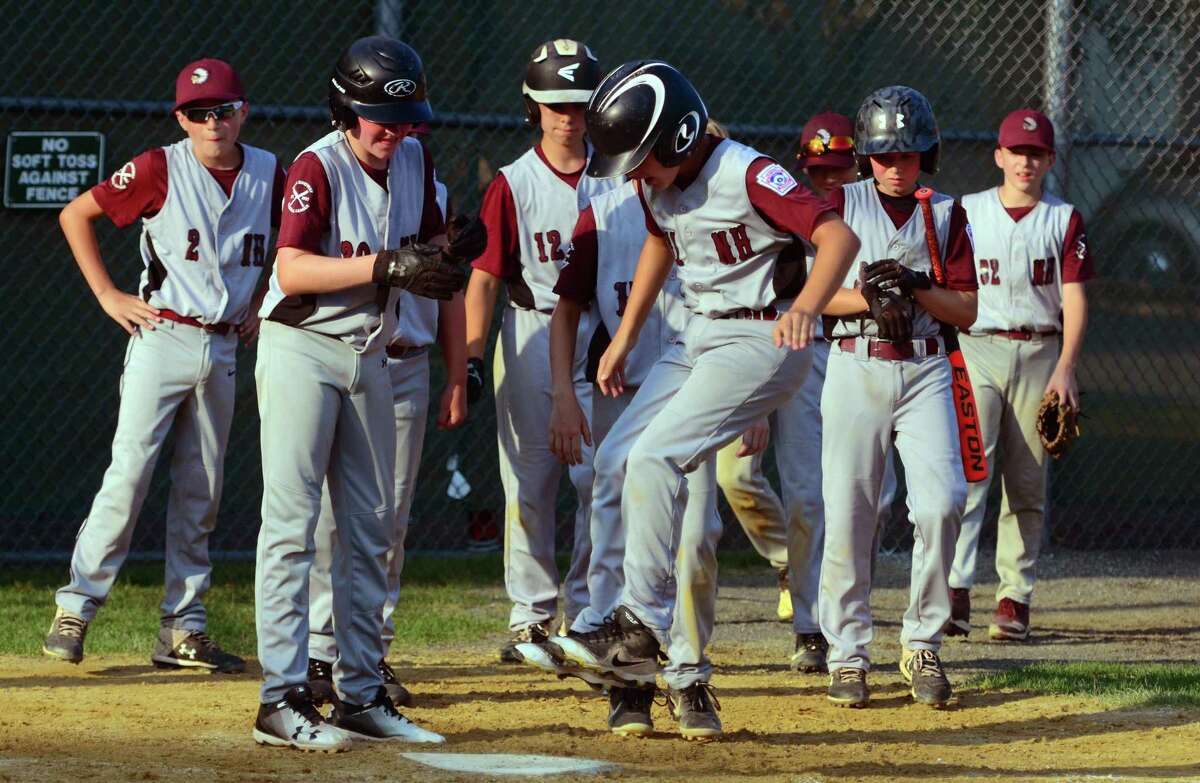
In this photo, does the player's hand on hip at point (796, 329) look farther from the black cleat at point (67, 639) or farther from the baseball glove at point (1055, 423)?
the baseball glove at point (1055, 423)

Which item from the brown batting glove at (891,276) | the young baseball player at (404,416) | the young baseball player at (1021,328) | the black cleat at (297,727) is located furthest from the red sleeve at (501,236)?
the young baseball player at (1021,328)

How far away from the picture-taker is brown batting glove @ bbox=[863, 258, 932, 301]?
17.7ft

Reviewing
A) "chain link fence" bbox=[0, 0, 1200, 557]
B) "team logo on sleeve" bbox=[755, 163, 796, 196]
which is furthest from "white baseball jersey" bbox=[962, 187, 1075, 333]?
"team logo on sleeve" bbox=[755, 163, 796, 196]

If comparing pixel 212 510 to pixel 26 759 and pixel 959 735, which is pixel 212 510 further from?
pixel 959 735

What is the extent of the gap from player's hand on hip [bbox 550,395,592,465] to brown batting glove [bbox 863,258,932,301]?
105 cm

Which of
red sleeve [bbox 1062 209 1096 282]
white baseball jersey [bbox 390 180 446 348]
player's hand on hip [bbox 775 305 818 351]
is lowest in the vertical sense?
player's hand on hip [bbox 775 305 818 351]

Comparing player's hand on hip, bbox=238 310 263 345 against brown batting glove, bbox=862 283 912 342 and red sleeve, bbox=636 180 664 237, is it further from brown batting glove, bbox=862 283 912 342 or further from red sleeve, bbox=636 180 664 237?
brown batting glove, bbox=862 283 912 342

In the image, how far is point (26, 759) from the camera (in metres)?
4.48

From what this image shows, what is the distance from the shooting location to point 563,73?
19.7 ft

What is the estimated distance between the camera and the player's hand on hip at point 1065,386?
7.18m

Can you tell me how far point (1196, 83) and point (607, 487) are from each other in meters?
6.17

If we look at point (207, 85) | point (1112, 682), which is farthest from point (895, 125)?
point (207, 85)

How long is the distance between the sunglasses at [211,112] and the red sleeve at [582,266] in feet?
4.47

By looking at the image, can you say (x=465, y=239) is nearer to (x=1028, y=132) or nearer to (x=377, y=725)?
(x=377, y=725)
